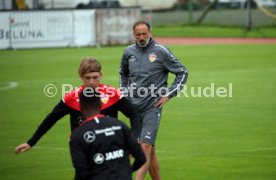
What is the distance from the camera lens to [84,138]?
23.2 ft

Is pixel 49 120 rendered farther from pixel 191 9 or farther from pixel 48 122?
pixel 191 9

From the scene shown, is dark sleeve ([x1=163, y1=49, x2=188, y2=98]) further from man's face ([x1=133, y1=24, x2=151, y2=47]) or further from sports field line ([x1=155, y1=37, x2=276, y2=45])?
sports field line ([x1=155, y1=37, x2=276, y2=45])

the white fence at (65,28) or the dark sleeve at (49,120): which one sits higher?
the dark sleeve at (49,120)

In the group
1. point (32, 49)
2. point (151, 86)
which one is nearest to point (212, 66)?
point (32, 49)

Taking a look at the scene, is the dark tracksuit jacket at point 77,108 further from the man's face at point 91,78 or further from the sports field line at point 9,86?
the sports field line at point 9,86

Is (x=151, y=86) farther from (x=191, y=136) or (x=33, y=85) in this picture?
(x=33, y=85)

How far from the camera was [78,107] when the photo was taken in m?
8.72

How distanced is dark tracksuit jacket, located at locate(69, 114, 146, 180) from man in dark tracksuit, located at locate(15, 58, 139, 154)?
1181 mm

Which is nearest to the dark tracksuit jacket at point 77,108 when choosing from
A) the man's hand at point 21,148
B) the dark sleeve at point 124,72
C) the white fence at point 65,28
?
the man's hand at point 21,148

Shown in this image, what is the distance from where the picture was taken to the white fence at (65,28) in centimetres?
3716

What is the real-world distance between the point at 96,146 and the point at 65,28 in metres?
31.5

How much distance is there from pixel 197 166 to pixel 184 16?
48.4m

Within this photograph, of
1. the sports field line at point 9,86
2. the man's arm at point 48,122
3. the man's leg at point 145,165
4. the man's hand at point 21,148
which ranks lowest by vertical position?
the sports field line at point 9,86

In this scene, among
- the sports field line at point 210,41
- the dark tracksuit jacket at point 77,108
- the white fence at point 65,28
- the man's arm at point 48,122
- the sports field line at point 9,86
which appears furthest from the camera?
the sports field line at point 210,41
